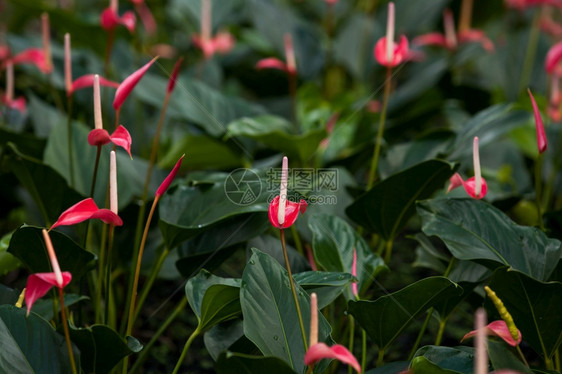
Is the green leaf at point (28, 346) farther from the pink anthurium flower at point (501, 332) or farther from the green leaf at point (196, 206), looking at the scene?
the pink anthurium flower at point (501, 332)

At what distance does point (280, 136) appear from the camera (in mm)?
915

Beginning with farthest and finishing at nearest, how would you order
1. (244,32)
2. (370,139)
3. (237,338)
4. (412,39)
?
(244,32) → (412,39) → (370,139) → (237,338)

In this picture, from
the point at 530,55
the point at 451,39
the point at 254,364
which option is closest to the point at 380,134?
the point at 254,364

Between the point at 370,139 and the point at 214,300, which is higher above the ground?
the point at 370,139

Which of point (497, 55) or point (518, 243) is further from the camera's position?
point (497, 55)

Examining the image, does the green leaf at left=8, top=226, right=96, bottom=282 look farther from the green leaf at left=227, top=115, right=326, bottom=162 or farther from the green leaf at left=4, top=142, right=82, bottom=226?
the green leaf at left=227, top=115, right=326, bottom=162

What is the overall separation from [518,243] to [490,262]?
69 mm

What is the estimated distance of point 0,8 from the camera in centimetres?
212

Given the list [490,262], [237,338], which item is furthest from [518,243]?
[237,338]

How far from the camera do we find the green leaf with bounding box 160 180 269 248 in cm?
72

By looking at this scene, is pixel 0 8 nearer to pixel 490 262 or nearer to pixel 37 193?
pixel 37 193

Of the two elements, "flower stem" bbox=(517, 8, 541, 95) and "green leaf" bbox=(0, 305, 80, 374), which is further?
"flower stem" bbox=(517, 8, 541, 95)

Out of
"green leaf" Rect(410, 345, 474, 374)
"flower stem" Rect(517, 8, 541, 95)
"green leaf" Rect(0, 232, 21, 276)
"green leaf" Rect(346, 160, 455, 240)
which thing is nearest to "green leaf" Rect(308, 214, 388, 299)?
"green leaf" Rect(346, 160, 455, 240)
